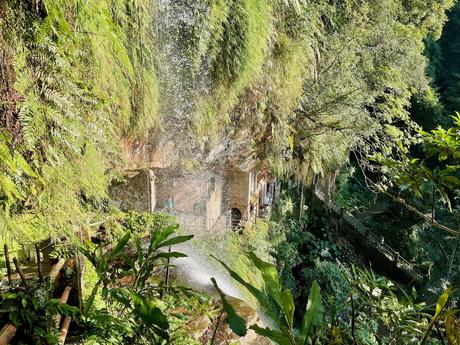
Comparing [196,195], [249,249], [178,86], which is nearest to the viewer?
[178,86]

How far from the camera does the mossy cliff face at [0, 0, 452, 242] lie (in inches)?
96.4

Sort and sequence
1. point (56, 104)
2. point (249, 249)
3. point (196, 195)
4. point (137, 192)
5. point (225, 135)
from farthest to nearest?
point (196, 195)
point (249, 249)
point (137, 192)
point (225, 135)
point (56, 104)

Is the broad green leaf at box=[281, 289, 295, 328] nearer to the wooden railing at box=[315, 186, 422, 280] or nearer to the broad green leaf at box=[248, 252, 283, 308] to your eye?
the broad green leaf at box=[248, 252, 283, 308]

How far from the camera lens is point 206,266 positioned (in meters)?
5.57

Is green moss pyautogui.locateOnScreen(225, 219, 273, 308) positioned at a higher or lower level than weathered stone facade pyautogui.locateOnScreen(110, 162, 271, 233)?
lower

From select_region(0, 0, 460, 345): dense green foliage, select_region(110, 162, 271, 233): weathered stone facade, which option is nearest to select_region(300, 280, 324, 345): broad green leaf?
select_region(0, 0, 460, 345): dense green foliage

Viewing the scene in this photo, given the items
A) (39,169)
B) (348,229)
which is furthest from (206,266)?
(348,229)

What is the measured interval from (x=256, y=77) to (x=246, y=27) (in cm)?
86

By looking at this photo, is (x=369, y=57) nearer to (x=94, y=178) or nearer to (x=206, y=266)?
(x=206, y=266)

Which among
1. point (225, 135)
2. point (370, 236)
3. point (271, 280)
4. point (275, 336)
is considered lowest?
point (370, 236)

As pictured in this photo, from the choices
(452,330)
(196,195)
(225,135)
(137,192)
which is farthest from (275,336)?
(196,195)

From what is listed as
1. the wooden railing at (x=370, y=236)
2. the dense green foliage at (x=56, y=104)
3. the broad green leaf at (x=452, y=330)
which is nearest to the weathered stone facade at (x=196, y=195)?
the dense green foliage at (x=56, y=104)

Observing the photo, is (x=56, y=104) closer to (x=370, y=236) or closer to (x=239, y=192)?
(x=239, y=192)

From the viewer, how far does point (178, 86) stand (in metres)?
5.09
